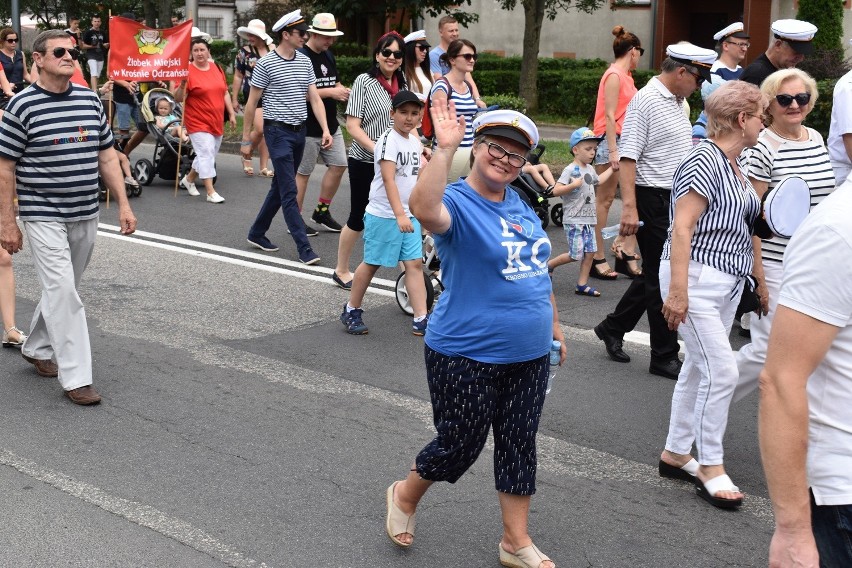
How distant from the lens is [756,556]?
4.40 m

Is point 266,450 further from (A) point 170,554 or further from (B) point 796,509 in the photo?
(B) point 796,509

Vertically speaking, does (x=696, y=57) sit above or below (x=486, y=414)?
above

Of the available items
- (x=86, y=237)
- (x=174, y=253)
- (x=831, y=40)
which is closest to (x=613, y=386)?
(x=86, y=237)

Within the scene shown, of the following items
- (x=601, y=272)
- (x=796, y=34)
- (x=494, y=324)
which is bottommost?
(x=601, y=272)

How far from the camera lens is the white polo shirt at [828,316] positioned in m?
2.48

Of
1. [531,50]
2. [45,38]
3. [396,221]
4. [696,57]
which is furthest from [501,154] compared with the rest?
[531,50]

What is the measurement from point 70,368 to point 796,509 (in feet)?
14.7

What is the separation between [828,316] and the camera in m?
2.49

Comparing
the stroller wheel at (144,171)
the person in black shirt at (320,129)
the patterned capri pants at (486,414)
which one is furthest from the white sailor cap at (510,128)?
the stroller wheel at (144,171)

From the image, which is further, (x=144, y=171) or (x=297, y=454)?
(x=144, y=171)

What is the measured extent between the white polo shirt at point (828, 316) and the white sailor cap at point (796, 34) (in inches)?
220

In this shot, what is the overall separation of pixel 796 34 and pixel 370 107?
3.12m

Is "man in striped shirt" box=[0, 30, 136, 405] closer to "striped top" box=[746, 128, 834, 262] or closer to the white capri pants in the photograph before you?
"striped top" box=[746, 128, 834, 262]

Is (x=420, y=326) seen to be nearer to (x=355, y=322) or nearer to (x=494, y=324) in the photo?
(x=355, y=322)
